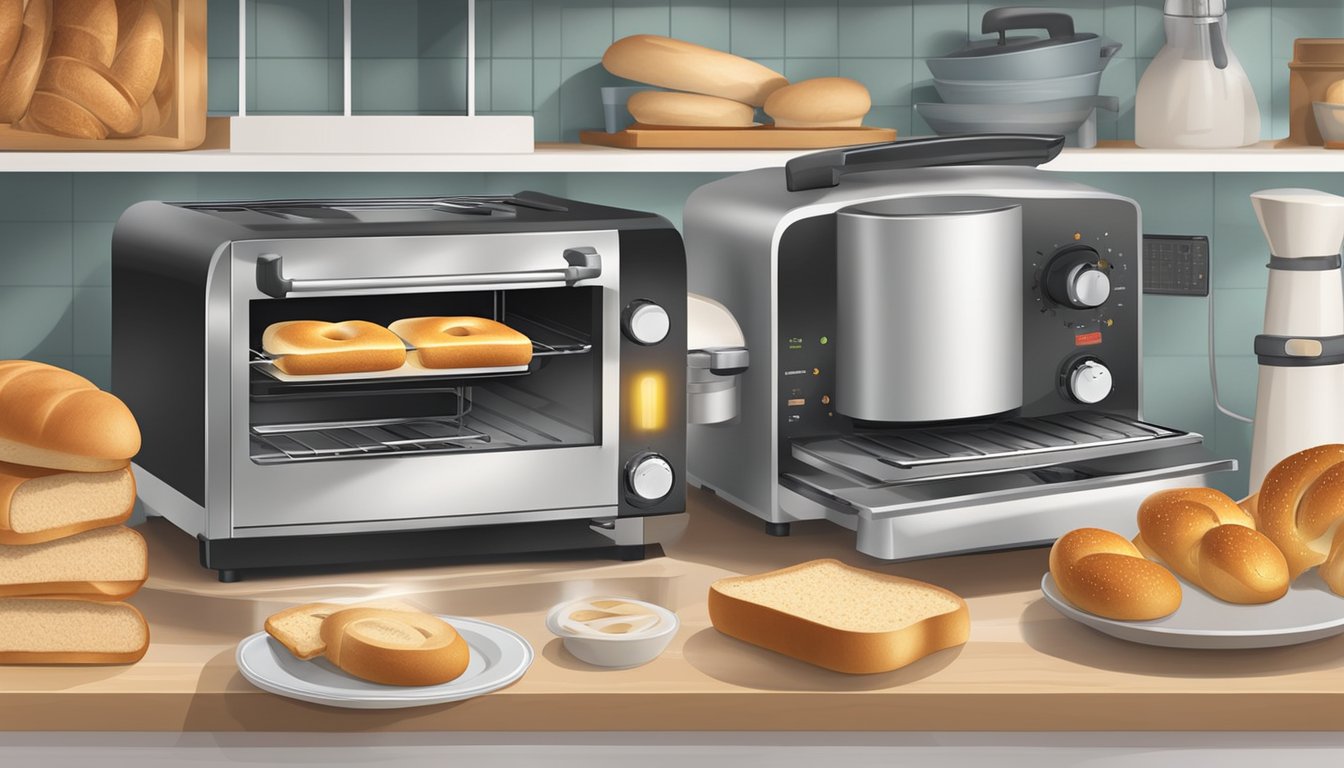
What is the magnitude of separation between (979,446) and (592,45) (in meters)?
0.75

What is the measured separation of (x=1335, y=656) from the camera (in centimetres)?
119

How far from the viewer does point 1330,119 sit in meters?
1.76

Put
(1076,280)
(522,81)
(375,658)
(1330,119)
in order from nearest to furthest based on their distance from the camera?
(375,658)
(1076,280)
(1330,119)
(522,81)

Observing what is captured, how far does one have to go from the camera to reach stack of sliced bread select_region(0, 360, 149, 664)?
1132mm

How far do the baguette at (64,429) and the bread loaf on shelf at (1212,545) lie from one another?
83 cm

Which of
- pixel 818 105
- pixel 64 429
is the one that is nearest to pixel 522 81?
pixel 818 105

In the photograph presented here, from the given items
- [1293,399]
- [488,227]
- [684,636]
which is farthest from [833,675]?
[1293,399]

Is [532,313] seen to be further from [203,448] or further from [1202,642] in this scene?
[1202,642]

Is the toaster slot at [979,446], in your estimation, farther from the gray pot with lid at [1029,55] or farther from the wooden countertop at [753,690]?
the gray pot with lid at [1029,55]

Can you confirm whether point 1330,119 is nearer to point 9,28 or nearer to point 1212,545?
point 1212,545

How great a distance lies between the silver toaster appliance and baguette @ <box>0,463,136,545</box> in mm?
585

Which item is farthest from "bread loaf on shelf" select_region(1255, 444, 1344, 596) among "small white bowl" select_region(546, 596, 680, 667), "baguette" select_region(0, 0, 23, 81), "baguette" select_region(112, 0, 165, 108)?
"baguette" select_region(0, 0, 23, 81)

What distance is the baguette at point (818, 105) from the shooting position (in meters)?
1.71

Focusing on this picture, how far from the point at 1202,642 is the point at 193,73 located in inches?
44.5
